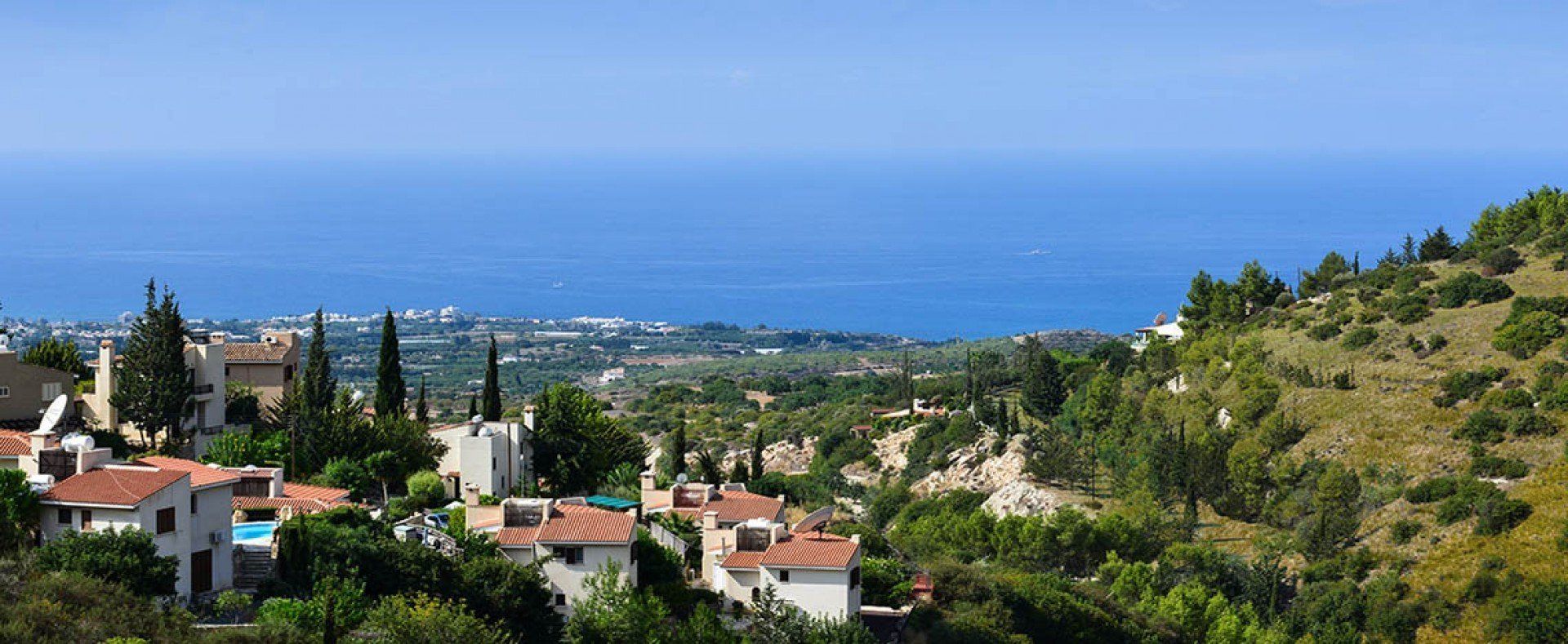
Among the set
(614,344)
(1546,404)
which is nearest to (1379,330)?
(1546,404)

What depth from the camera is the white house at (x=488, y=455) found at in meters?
36.7

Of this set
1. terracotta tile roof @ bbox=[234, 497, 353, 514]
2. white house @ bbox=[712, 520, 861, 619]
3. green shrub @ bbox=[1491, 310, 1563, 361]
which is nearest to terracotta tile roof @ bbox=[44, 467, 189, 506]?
terracotta tile roof @ bbox=[234, 497, 353, 514]

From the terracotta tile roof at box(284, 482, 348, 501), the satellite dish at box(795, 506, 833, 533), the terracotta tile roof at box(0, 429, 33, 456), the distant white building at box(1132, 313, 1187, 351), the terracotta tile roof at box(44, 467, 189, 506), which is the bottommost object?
the satellite dish at box(795, 506, 833, 533)

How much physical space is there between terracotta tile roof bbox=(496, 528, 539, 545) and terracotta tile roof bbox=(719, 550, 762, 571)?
3.12 meters

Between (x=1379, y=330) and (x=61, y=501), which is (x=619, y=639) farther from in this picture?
(x=1379, y=330)

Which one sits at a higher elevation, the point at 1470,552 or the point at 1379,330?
the point at 1379,330

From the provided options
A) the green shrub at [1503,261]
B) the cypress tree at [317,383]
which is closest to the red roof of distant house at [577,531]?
the cypress tree at [317,383]

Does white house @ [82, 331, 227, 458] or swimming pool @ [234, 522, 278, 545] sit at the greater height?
white house @ [82, 331, 227, 458]

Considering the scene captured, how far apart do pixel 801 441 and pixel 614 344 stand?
7184 centimetres

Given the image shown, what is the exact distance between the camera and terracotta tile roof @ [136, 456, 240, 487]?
91.1 ft

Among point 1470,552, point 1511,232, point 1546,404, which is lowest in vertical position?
point 1470,552

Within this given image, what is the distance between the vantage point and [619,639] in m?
27.8

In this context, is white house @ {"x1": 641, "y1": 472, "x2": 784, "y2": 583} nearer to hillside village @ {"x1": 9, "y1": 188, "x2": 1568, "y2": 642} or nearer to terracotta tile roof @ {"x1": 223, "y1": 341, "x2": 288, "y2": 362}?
hillside village @ {"x1": 9, "y1": 188, "x2": 1568, "y2": 642}

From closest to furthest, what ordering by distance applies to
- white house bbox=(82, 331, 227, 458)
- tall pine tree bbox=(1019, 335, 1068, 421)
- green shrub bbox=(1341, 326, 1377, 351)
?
1. white house bbox=(82, 331, 227, 458)
2. green shrub bbox=(1341, 326, 1377, 351)
3. tall pine tree bbox=(1019, 335, 1068, 421)
